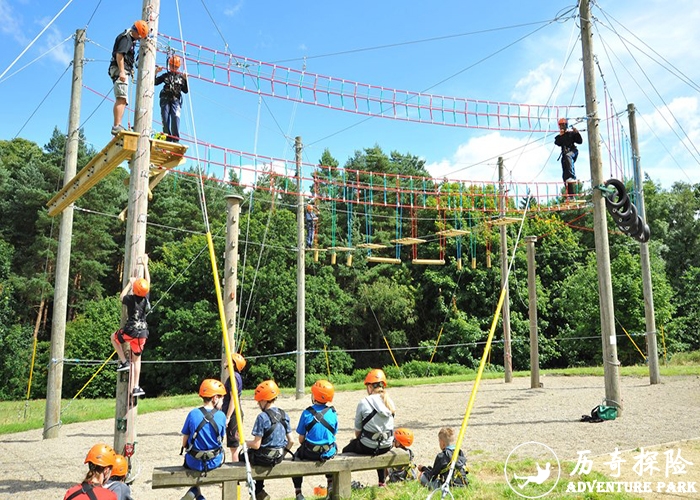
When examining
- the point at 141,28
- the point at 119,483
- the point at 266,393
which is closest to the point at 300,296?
the point at 141,28

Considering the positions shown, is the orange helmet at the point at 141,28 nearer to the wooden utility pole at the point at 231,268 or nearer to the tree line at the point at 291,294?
the wooden utility pole at the point at 231,268

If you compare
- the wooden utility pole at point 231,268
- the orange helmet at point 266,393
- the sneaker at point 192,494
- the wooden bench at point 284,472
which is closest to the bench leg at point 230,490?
the wooden bench at point 284,472

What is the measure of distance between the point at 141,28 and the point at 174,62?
105 centimetres

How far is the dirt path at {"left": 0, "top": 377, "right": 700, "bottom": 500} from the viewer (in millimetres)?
6414

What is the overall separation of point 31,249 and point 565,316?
28.4m

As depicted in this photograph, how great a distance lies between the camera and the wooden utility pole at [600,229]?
9587 mm

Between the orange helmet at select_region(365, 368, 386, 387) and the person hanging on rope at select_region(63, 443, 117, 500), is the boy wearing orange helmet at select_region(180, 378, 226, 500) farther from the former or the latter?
the orange helmet at select_region(365, 368, 386, 387)

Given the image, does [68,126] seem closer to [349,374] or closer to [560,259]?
[349,374]

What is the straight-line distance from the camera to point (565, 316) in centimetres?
2892

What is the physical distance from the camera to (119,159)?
6402 mm

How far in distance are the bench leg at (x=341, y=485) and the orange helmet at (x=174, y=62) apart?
5520 millimetres

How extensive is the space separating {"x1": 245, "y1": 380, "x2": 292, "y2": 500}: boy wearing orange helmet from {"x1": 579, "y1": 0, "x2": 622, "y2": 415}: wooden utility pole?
672cm

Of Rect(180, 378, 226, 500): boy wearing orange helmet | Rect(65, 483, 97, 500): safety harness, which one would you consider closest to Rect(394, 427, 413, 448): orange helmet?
Rect(180, 378, 226, 500): boy wearing orange helmet

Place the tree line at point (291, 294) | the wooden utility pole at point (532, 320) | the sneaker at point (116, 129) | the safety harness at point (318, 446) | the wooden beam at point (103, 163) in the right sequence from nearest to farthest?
the safety harness at point (318, 446)
the wooden beam at point (103, 163)
the sneaker at point (116, 129)
the wooden utility pole at point (532, 320)
the tree line at point (291, 294)
